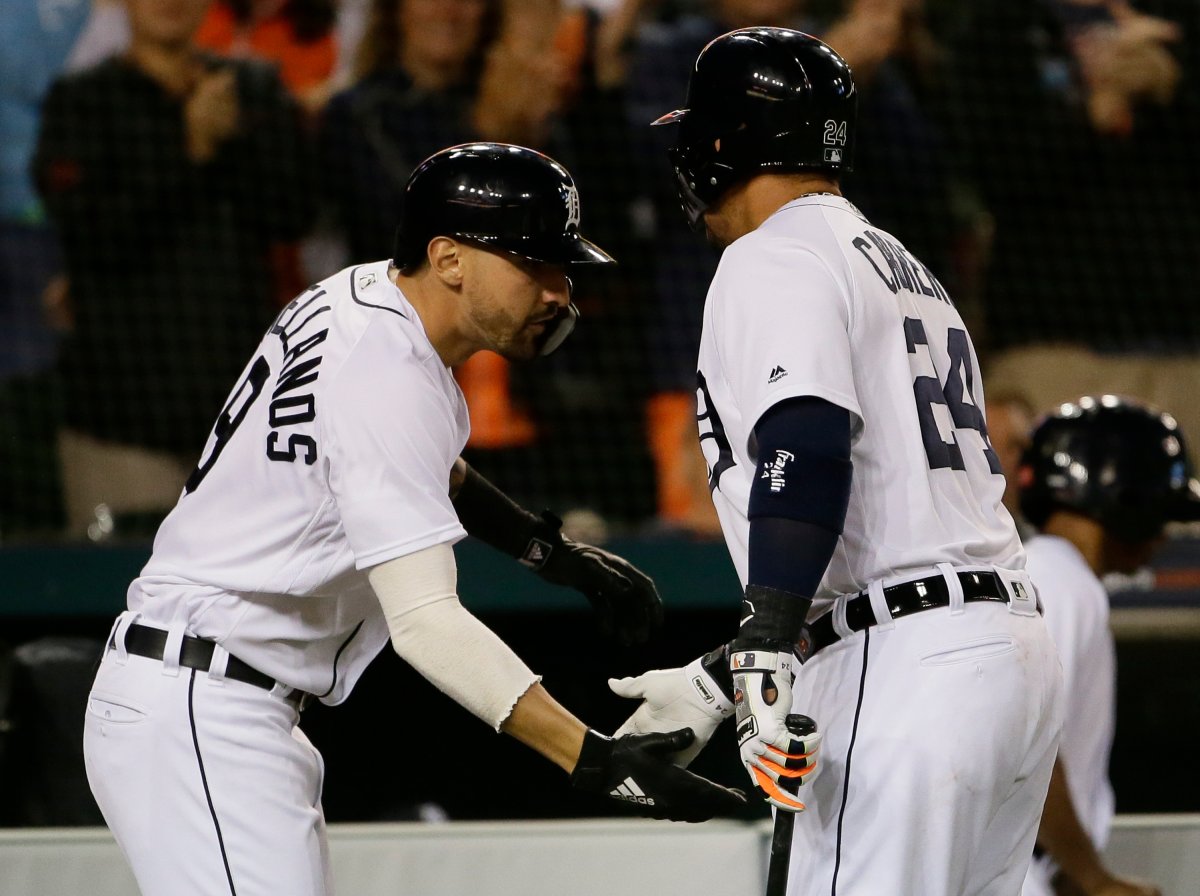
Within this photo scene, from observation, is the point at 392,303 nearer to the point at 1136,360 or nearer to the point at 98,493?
the point at 98,493

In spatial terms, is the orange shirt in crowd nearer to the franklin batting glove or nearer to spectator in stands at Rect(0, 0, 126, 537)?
spectator in stands at Rect(0, 0, 126, 537)

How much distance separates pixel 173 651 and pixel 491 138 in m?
3.16

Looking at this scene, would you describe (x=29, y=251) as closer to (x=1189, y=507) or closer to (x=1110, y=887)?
(x=1189, y=507)

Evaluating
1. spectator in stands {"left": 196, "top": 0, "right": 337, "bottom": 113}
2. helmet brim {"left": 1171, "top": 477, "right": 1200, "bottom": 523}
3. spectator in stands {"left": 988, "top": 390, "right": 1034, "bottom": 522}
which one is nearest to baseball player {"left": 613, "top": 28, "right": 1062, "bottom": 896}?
helmet brim {"left": 1171, "top": 477, "right": 1200, "bottom": 523}

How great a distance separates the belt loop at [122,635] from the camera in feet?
6.83

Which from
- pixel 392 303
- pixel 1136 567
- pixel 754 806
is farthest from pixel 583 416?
pixel 392 303

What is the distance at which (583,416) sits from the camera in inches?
193

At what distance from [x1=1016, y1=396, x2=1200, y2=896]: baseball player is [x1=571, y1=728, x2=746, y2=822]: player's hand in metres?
0.77

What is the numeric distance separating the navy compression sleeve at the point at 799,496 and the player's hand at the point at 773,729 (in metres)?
0.09

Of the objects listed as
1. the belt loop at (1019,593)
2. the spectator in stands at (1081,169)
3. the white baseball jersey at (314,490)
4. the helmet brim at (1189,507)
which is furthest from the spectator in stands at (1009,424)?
the white baseball jersey at (314,490)

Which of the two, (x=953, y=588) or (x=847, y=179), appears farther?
(x=847, y=179)

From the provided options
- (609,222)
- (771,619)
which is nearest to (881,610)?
(771,619)

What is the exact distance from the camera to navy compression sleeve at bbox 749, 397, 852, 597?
1.77 meters

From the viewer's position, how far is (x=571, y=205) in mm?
2148
